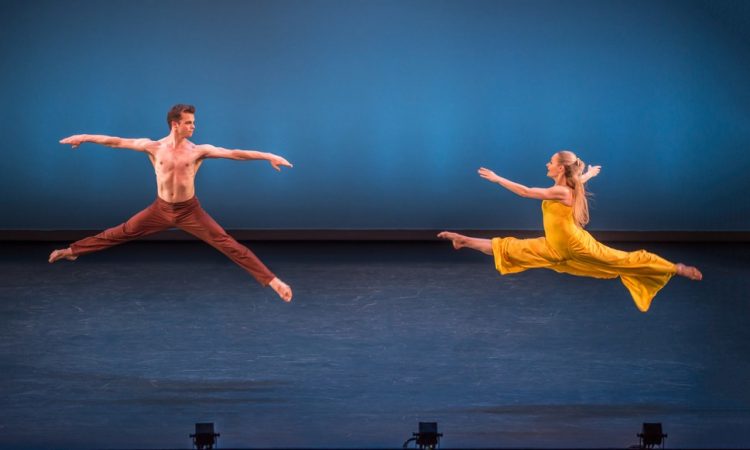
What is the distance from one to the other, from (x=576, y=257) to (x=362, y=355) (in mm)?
1777

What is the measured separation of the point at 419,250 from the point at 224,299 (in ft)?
8.86

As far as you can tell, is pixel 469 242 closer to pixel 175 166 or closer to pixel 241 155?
pixel 241 155

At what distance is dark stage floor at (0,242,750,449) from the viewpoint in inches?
244

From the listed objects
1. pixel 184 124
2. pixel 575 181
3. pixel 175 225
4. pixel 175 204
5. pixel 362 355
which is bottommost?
pixel 362 355

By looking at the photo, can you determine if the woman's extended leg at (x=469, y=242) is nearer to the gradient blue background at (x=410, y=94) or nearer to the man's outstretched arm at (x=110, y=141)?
the man's outstretched arm at (x=110, y=141)

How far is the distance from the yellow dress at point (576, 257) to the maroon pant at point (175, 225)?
1.54 m

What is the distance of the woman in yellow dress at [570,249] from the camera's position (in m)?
6.46

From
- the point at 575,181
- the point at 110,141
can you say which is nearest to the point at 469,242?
the point at 575,181

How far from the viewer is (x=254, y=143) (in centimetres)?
1134

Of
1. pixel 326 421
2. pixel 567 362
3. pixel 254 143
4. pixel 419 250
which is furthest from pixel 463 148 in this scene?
pixel 326 421

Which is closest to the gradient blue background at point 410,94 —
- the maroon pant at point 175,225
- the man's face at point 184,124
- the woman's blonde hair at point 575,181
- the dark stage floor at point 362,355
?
the dark stage floor at point 362,355

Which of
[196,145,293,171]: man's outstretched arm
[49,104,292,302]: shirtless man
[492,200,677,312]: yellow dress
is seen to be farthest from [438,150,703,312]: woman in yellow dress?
[49,104,292,302]: shirtless man

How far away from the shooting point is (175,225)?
657cm

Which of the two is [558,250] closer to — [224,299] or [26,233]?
[224,299]
